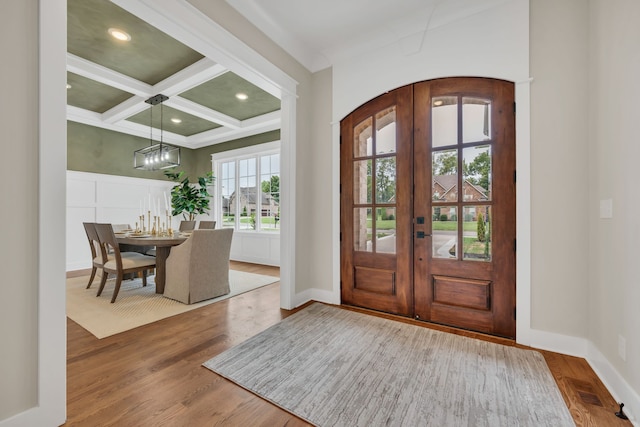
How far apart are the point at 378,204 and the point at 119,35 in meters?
3.31

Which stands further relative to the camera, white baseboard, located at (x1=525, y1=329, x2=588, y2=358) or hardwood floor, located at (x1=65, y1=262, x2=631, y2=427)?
white baseboard, located at (x1=525, y1=329, x2=588, y2=358)

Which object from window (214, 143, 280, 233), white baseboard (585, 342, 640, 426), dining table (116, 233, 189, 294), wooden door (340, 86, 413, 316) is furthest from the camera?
window (214, 143, 280, 233)

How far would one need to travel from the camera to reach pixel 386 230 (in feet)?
9.43

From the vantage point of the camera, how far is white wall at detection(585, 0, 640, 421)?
1.45 meters

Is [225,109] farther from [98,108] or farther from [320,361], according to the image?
[320,361]

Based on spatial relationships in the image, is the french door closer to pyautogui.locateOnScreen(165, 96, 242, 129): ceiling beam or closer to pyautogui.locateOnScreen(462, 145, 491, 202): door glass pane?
pyautogui.locateOnScreen(462, 145, 491, 202): door glass pane

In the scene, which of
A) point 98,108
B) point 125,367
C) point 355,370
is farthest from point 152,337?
point 98,108

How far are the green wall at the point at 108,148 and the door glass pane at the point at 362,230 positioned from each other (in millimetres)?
3253

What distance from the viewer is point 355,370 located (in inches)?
72.7

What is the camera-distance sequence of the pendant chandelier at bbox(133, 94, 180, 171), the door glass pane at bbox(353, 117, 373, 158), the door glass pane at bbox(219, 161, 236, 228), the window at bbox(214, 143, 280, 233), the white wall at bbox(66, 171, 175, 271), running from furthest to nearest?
the door glass pane at bbox(219, 161, 236, 228) → the window at bbox(214, 143, 280, 233) → the white wall at bbox(66, 171, 175, 271) → the pendant chandelier at bbox(133, 94, 180, 171) → the door glass pane at bbox(353, 117, 373, 158)

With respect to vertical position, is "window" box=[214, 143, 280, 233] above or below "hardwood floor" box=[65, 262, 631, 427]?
above

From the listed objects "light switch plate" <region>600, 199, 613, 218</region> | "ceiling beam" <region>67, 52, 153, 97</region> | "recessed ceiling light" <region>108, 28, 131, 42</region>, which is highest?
"recessed ceiling light" <region>108, 28, 131, 42</region>

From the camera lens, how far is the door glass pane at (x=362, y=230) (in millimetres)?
2992

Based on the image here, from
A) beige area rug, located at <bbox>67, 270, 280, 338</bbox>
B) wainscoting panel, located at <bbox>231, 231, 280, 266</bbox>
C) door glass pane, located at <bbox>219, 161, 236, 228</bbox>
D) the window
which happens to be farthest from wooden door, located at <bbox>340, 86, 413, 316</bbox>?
door glass pane, located at <bbox>219, 161, 236, 228</bbox>
